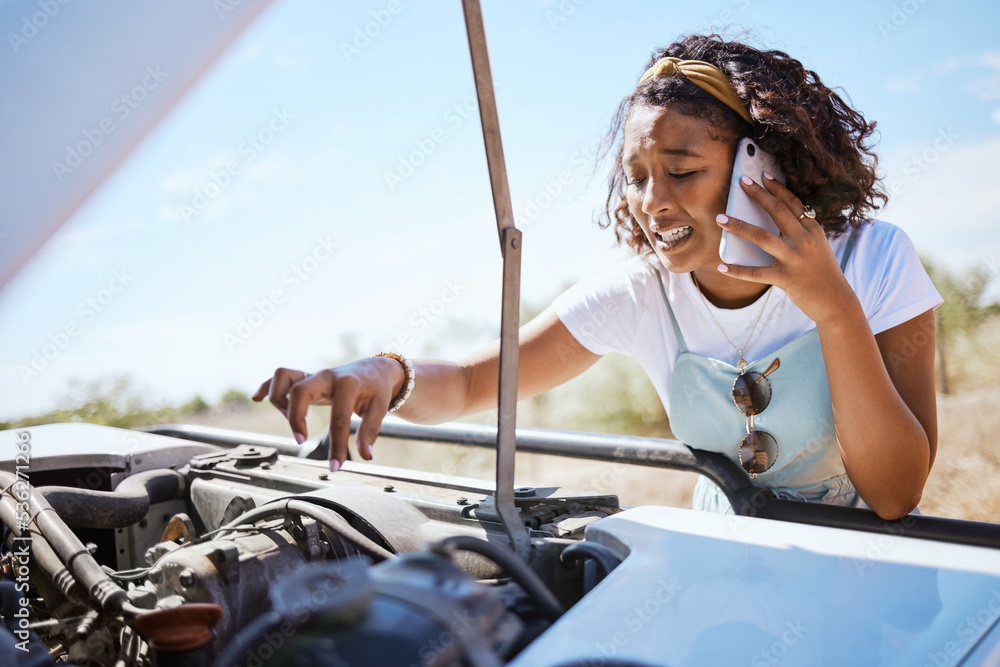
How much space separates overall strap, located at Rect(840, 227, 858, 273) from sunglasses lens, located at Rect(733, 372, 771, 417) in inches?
12.3

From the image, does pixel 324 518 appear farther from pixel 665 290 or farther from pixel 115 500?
pixel 665 290

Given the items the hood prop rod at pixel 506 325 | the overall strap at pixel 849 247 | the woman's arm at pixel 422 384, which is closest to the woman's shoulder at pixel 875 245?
the overall strap at pixel 849 247

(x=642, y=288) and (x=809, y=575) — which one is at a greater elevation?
(x=642, y=288)

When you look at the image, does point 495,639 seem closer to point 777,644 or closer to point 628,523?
point 777,644

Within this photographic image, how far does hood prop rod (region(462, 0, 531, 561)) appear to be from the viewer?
3.41 feet

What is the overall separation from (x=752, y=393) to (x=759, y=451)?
0.41ft

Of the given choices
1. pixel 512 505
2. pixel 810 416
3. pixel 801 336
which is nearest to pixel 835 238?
pixel 801 336

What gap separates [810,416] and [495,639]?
1.10 meters

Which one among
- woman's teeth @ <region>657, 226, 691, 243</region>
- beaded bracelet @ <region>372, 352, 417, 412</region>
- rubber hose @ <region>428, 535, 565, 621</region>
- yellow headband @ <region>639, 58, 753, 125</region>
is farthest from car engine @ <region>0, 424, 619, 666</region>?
yellow headband @ <region>639, 58, 753, 125</region>

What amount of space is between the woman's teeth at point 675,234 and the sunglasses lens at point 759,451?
0.45 meters

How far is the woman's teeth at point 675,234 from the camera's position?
149cm

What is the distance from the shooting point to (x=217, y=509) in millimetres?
1596

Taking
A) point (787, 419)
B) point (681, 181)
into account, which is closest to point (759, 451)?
point (787, 419)

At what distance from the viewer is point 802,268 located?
4.33 ft
